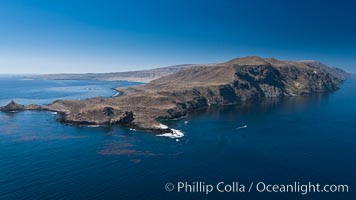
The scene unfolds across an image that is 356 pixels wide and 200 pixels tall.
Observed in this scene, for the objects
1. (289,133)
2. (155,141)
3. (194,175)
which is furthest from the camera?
(289,133)

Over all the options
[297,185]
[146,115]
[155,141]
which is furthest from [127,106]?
[297,185]

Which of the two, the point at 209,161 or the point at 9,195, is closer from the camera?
the point at 9,195

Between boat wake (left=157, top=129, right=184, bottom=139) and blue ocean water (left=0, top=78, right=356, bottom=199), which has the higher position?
boat wake (left=157, top=129, right=184, bottom=139)

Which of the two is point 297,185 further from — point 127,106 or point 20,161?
point 127,106

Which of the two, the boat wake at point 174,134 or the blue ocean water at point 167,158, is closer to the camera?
the blue ocean water at point 167,158

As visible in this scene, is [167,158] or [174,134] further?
[174,134]

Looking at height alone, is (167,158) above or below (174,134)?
below

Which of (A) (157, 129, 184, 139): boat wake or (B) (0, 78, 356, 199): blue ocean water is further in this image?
(A) (157, 129, 184, 139): boat wake

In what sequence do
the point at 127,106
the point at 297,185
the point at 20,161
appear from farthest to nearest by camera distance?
the point at 127,106, the point at 20,161, the point at 297,185
